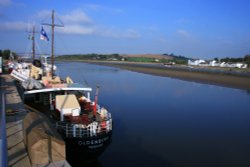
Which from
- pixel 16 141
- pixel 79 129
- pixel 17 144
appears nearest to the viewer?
pixel 17 144

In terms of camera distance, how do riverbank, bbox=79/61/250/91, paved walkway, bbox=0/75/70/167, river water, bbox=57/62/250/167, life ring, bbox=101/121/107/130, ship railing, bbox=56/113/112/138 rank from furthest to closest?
riverbank, bbox=79/61/250/91 < river water, bbox=57/62/250/167 < life ring, bbox=101/121/107/130 < ship railing, bbox=56/113/112/138 < paved walkway, bbox=0/75/70/167

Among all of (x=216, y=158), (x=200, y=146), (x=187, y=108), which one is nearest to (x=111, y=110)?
(x=187, y=108)

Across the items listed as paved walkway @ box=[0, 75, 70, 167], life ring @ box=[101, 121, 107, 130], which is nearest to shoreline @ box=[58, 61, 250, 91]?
life ring @ box=[101, 121, 107, 130]

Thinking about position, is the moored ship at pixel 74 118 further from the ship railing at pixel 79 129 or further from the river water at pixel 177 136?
the river water at pixel 177 136

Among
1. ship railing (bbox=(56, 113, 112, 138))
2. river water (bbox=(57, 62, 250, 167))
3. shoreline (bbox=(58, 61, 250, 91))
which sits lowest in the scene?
shoreline (bbox=(58, 61, 250, 91))

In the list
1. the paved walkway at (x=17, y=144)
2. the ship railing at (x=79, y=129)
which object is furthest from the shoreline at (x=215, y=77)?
the paved walkway at (x=17, y=144)

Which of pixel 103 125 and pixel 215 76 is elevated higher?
Answer: pixel 103 125

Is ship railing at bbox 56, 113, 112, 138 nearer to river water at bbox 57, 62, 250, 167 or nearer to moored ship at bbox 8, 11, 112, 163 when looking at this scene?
moored ship at bbox 8, 11, 112, 163

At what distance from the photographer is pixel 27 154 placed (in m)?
10.7

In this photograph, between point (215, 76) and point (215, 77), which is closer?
point (215, 77)

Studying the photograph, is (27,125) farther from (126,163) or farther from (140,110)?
(140,110)

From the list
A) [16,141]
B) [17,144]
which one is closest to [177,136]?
[16,141]

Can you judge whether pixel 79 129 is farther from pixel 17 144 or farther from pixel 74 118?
pixel 17 144

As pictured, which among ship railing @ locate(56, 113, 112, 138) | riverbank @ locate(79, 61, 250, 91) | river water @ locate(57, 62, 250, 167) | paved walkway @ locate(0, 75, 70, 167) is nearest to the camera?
paved walkway @ locate(0, 75, 70, 167)
